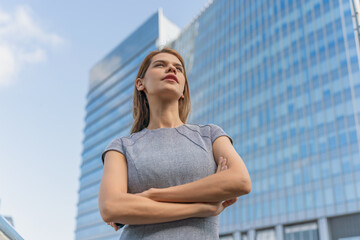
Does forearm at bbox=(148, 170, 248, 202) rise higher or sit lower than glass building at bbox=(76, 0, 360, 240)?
lower

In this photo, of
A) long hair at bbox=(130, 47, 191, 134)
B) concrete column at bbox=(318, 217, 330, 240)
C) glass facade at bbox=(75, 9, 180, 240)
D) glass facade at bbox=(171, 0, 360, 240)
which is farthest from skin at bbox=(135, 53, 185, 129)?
glass facade at bbox=(75, 9, 180, 240)

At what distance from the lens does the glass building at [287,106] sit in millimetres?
43875

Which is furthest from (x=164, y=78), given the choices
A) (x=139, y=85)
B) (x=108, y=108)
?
(x=108, y=108)

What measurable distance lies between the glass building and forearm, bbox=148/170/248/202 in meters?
44.2

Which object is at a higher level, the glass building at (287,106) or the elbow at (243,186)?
the glass building at (287,106)

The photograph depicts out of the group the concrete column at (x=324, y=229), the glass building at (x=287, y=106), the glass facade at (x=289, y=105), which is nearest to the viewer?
the concrete column at (x=324, y=229)

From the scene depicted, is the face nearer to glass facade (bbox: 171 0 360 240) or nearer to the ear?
the ear

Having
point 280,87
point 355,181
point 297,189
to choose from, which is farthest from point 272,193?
point 280,87

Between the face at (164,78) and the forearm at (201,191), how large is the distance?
0.63m

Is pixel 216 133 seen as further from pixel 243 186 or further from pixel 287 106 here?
pixel 287 106

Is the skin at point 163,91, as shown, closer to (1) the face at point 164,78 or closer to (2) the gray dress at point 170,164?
(1) the face at point 164,78

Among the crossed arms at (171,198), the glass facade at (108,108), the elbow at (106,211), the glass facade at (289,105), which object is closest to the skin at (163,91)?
the crossed arms at (171,198)

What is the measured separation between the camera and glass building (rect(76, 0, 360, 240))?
43875 mm

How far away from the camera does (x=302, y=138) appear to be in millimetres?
48125
